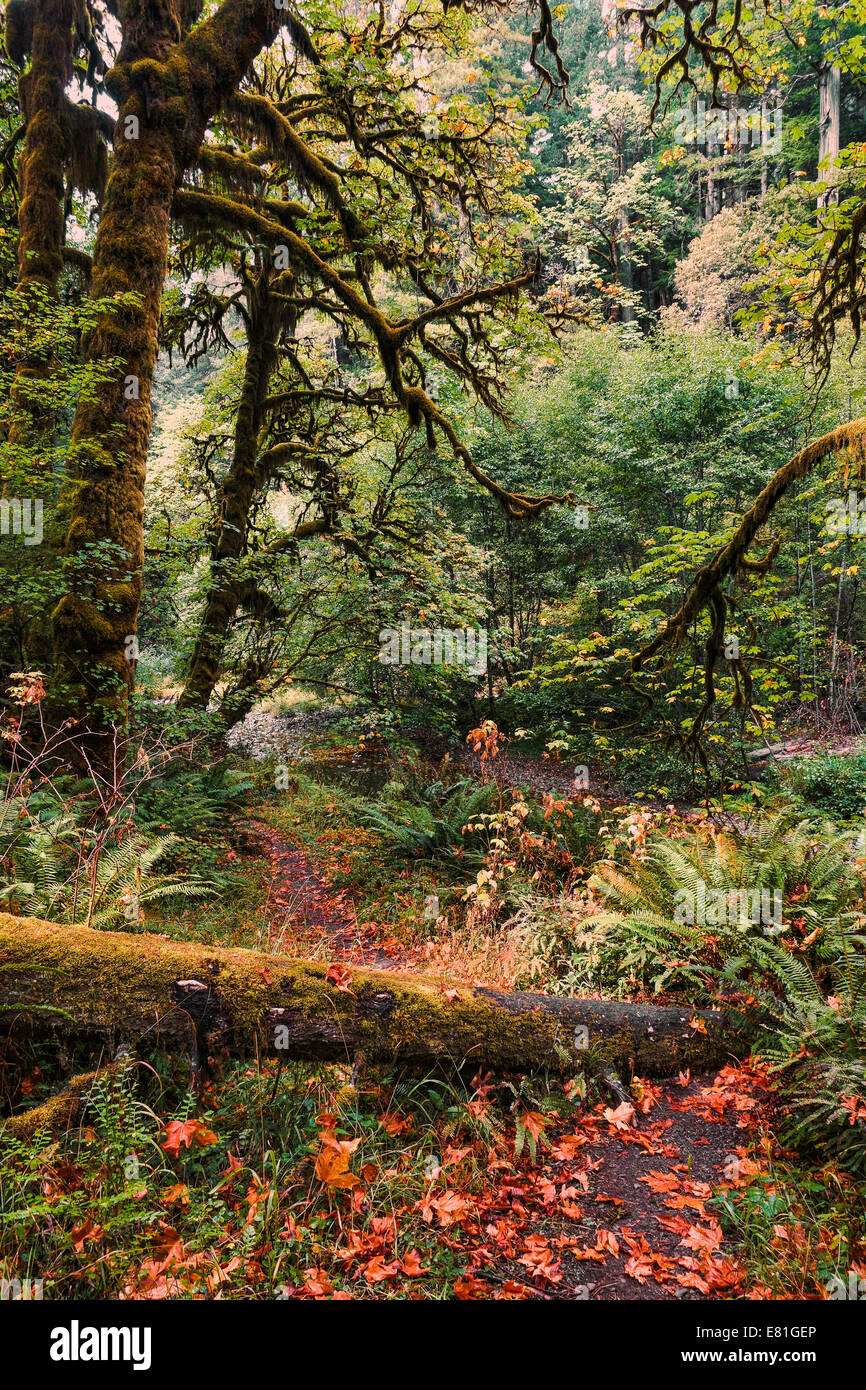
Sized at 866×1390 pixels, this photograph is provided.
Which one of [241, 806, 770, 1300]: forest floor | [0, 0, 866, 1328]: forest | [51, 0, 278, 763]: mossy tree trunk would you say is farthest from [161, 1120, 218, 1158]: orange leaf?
[51, 0, 278, 763]: mossy tree trunk

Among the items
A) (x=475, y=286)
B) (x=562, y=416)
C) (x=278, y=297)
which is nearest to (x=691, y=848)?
(x=475, y=286)

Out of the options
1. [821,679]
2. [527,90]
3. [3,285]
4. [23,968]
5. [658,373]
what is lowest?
[23,968]

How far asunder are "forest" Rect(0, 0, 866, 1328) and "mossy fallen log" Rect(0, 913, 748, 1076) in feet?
0.05

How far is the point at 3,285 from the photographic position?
22.8ft

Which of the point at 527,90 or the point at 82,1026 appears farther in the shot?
the point at 527,90

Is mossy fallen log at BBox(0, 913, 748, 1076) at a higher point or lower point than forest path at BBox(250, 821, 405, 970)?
higher

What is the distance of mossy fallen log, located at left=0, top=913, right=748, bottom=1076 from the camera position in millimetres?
2510

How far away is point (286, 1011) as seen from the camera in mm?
2736

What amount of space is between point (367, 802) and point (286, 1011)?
6746 mm

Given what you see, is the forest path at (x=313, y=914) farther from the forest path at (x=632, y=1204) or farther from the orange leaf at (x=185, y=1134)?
the forest path at (x=632, y=1204)

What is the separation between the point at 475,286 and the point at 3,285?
17.4ft

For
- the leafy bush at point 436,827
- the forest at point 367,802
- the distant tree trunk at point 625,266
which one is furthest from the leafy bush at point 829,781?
the distant tree trunk at point 625,266

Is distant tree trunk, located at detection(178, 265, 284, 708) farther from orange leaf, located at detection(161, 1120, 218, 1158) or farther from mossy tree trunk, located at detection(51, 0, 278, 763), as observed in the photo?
orange leaf, located at detection(161, 1120, 218, 1158)
